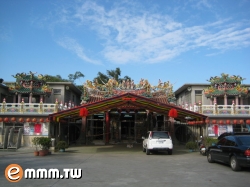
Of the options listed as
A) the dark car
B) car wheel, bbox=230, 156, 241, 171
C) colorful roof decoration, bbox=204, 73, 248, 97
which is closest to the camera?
the dark car

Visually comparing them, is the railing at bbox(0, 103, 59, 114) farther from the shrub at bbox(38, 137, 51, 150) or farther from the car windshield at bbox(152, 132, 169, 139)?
the car windshield at bbox(152, 132, 169, 139)

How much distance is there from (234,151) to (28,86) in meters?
21.0

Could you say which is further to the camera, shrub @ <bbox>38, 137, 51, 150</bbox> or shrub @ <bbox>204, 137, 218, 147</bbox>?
shrub @ <bbox>38, 137, 51, 150</bbox>

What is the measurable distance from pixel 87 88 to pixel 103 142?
551 centimetres

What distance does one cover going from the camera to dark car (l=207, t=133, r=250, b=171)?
1001 cm

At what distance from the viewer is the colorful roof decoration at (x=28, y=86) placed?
26.2 meters

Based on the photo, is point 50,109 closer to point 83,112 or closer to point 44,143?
point 83,112

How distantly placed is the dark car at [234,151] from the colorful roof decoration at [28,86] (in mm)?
18554

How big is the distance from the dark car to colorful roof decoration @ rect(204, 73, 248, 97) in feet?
48.1

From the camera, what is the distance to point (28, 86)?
2645 centimetres

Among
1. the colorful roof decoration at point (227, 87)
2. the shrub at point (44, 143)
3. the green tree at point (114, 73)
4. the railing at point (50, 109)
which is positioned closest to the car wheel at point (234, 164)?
the shrub at point (44, 143)

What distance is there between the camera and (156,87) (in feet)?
87.8

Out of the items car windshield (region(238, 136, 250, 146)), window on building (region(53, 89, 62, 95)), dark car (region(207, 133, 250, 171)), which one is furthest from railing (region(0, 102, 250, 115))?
car windshield (region(238, 136, 250, 146))

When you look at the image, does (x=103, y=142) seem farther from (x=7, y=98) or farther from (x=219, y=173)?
(x=219, y=173)
